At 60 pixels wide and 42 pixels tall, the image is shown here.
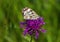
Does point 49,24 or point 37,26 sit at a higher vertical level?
point 37,26

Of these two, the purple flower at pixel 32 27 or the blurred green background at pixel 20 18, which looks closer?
the purple flower at pixel 32 27

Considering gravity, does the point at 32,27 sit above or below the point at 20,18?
above

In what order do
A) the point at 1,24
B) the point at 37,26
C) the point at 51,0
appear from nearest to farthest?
the point at 37,26, the point at 1,24, the point at 51,0

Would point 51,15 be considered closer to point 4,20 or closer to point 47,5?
point 47,5

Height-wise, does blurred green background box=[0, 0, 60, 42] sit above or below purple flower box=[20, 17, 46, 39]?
below

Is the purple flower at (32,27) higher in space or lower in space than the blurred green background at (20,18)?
higher

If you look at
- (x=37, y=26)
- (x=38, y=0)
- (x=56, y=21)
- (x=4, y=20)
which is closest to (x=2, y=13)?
(x=4, y=20)

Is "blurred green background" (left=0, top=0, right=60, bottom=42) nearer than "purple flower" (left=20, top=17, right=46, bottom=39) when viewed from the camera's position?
No

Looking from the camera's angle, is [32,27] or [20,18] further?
[20,18]
